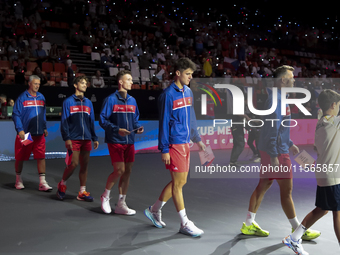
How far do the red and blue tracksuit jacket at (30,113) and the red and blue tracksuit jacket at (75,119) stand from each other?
0.91 m

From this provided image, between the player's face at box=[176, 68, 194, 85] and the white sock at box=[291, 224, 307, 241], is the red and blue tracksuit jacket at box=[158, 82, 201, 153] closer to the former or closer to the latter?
the player's face at box=[176, 68, 194, 85]

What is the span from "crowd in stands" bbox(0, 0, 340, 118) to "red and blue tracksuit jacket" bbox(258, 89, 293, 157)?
9263 mm

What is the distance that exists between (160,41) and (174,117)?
13.8m

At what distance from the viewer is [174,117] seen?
4004 mm

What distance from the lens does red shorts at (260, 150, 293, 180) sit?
3721mm

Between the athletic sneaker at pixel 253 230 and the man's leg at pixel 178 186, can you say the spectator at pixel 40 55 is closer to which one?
the man's leg at pixel 178 186

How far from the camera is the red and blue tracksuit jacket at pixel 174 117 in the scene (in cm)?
390

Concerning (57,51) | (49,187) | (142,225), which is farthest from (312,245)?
(57,51)

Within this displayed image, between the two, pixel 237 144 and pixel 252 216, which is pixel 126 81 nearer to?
pixel 252 216

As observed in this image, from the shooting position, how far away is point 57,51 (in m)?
13.7

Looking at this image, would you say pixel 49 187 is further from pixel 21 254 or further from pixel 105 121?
pixel 21 254

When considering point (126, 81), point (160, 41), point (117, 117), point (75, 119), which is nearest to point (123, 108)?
point (117, 117)

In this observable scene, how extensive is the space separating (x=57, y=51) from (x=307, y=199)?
10.7 meters

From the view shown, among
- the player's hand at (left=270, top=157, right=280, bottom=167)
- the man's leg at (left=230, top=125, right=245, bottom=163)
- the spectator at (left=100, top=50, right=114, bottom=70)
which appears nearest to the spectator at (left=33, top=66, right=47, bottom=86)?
the spectator at (left=100, top=50, right=114, bottom=70)
